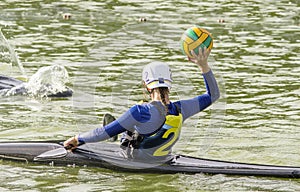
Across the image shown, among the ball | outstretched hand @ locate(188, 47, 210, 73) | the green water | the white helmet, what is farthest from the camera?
the green water

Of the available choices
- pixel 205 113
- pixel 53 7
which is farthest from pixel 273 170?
pixel 53 7

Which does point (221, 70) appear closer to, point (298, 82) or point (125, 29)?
point (298, 82)

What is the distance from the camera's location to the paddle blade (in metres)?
8.71

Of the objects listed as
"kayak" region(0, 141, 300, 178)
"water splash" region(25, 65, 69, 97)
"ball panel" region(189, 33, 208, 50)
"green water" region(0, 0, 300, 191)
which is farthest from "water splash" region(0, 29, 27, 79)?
"ball panel" region(189, 33, 208, 50)

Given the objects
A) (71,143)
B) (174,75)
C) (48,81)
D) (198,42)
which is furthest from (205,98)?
(174,75)

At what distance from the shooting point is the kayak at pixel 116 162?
27.2 ft

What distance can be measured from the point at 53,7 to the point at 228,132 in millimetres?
10696

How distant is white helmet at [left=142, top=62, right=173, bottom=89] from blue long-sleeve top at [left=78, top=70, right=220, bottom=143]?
7.8 inches

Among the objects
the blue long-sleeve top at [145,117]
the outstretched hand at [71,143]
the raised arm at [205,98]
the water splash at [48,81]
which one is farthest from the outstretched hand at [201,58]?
the water splash at [48,81]

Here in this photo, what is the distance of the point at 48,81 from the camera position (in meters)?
13.0

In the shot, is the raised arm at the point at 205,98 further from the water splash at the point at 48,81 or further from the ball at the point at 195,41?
the water splash at the point at 48,81

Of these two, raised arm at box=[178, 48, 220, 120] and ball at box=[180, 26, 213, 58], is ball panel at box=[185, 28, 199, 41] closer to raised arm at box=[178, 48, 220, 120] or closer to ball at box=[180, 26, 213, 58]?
ball at box=[180, 26, 213, 58]

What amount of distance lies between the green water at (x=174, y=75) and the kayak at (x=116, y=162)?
74 millimetres

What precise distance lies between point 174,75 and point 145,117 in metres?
6.02
